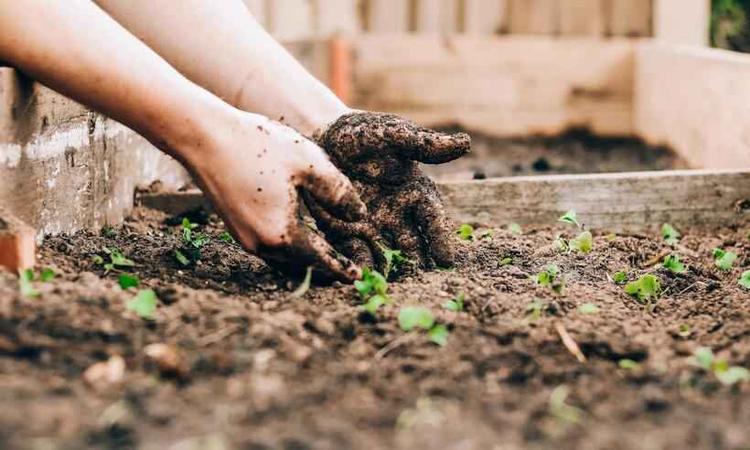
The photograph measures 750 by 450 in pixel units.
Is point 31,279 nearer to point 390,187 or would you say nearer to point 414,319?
point 414,319

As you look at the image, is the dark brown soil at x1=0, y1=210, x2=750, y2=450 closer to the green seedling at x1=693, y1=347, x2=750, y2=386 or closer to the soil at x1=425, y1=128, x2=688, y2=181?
the green seedling at x1=693, y1=347, x2=750, y2=386

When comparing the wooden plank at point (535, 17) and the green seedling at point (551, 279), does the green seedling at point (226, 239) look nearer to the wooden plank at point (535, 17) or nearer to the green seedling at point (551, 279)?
the green seedling at point (551, 279)

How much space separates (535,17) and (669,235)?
7.94 ft

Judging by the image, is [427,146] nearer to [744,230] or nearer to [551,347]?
[551,347]

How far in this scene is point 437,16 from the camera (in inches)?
188

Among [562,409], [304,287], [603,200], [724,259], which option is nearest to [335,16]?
[603,200]

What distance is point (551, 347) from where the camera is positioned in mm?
1416

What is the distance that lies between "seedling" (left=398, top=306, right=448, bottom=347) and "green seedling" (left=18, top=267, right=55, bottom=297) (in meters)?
0.52

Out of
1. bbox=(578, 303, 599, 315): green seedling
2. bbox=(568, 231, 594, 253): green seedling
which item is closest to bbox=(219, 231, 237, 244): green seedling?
bbox=(568, 231, 594, 253): green seedling

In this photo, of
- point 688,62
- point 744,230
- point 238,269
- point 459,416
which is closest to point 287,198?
point 238,269

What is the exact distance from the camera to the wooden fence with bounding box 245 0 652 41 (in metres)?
4.59

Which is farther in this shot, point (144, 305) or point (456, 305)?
point (456, 305)

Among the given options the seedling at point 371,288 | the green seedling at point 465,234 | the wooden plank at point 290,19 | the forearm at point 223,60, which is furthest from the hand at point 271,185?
the wooden plank at point 290,19

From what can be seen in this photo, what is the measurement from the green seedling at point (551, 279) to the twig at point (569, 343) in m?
0.23
